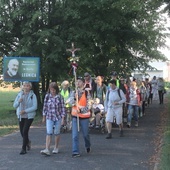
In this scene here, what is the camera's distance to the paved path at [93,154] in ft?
24.7

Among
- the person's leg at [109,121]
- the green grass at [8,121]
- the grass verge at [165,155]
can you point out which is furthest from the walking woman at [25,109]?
the green grass at [8,121]

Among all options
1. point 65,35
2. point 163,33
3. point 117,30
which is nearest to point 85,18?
point 65,35

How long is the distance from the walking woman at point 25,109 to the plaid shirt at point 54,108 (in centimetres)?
36

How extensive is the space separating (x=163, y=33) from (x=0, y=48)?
444 inches

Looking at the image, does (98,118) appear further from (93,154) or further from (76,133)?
(76,133)

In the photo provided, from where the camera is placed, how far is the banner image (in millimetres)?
13977

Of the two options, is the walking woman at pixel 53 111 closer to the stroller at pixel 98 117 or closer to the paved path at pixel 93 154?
the paved path at pixel 93 154

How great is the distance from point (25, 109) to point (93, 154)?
1.92 m

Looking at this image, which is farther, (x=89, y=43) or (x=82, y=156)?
(x=89, y=43)

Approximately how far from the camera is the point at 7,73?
1422cm

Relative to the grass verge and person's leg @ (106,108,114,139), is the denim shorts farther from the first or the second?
person's leg @ (106,108,114,139)

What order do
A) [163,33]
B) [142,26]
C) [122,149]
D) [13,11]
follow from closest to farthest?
[122,149]
[13,11]
[142,26]
[163,33]

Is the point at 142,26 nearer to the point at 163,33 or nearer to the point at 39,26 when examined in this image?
the point at 163,33

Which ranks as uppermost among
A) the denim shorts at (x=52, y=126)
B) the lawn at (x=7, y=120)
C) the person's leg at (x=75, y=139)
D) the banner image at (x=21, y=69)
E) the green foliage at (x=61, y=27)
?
the green foliage at (x=61, y=27)
